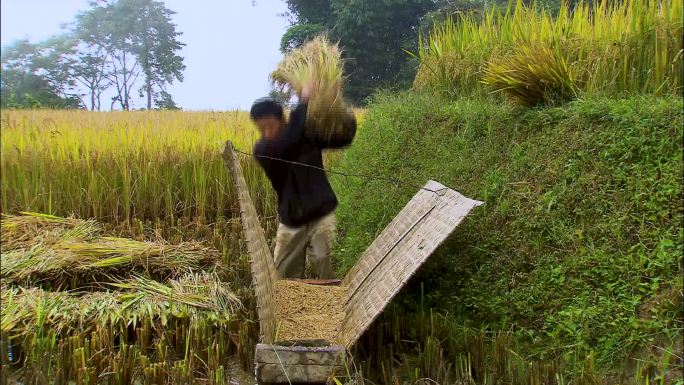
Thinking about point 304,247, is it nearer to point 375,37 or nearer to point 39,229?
point 375,37

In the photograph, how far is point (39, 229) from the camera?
1688 mm

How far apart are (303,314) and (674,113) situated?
197 cm

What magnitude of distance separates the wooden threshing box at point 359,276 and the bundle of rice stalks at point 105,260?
0.49m

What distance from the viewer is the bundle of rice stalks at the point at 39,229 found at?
1083 millimetres

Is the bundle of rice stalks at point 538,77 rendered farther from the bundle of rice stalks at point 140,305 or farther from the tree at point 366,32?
the bundle of rice stalks at point 140,305

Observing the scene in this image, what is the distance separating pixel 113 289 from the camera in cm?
273

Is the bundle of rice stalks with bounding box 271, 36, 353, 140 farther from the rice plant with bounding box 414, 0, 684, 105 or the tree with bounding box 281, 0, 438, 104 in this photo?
the rice plant with bounding box 414, 0, 684, 105

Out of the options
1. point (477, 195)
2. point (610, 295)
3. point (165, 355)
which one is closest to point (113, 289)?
point (165, 355)

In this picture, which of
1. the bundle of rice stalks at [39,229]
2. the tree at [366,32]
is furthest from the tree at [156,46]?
the tree at [366,32]

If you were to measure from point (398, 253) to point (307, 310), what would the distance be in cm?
56

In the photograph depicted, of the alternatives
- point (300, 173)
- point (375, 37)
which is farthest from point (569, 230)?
point (300, 173)

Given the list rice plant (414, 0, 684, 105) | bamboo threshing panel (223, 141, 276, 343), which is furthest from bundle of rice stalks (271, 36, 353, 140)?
rice plant (414, 0, 684, 105)

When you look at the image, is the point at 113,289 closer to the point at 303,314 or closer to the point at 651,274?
the point at 303,314

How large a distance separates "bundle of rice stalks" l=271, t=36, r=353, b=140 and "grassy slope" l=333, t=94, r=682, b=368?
3.17ft
